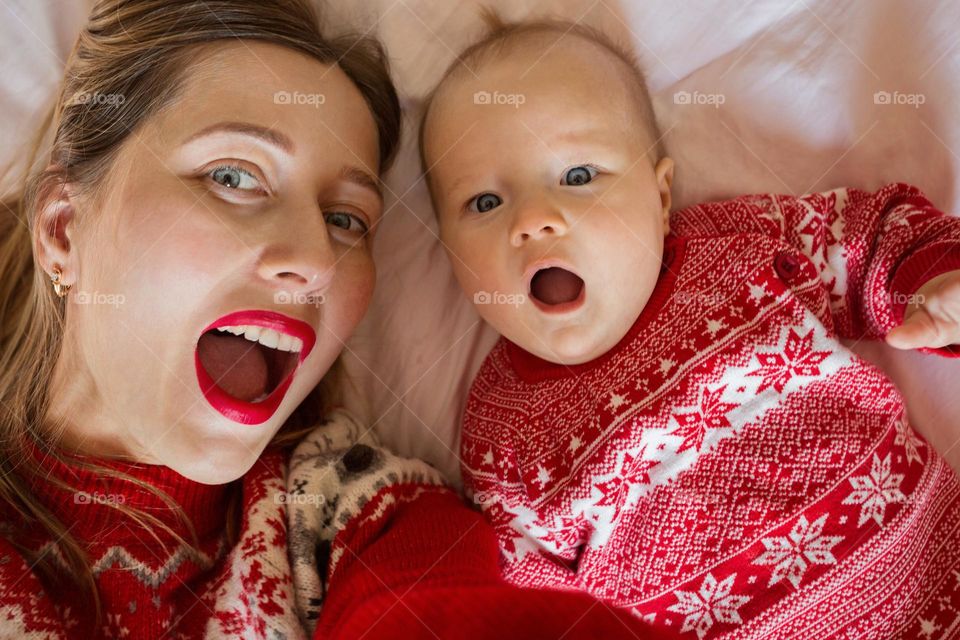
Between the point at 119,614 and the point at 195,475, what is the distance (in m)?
0.26

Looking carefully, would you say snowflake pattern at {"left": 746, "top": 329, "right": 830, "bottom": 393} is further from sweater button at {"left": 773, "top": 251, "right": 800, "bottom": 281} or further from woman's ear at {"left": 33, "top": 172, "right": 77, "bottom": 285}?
woman's ear at {"left": 33, "top": 172, "right": 77, "bottom": 285}

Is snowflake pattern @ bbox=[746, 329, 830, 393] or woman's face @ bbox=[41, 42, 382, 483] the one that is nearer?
woman's face @ bbox=[41, 42, 382, 483]

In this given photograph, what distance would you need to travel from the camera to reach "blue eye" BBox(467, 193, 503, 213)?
128 centimetres

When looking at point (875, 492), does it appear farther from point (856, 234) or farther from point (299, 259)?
point (299, 259)

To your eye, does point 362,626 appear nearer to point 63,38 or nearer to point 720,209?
point 720,209

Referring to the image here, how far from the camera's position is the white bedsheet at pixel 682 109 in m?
1.44

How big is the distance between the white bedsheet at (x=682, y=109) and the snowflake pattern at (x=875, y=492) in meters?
0.27

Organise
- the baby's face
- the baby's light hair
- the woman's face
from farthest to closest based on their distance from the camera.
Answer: the baby's light hair, the baby's face, the woman's face

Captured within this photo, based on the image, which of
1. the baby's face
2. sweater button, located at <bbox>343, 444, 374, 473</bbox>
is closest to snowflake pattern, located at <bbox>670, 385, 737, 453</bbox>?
the baby's face

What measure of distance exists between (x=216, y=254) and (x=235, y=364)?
0.79 feet

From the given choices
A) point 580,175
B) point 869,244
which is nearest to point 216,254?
point 580,175

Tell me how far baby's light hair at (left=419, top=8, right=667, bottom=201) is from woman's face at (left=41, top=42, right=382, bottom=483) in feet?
0.81

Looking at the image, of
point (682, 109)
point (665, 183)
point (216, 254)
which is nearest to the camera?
point (216, 254)

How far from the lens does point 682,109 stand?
155 cm
